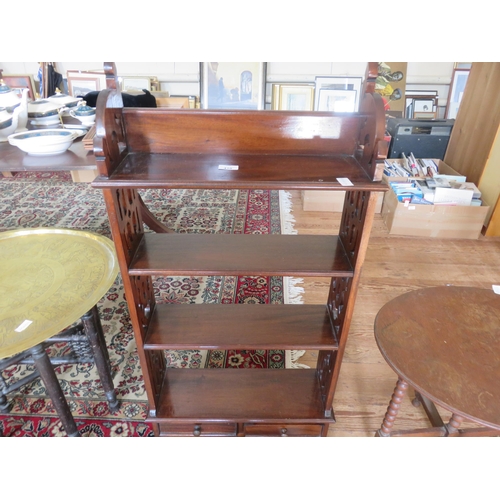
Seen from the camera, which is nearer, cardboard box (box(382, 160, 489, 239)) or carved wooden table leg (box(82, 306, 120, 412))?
carved wooden table leg (box(82, 306, 120, 412))

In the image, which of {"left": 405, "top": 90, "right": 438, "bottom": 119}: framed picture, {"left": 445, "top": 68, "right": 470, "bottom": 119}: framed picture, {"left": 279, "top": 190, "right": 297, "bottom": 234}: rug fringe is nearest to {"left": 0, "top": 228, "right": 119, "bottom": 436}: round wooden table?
{"left": 279, "top": 190, "right": 297, "bottom": 234}: rug fringe

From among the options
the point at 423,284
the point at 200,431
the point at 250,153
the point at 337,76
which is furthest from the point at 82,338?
the point at 337,76

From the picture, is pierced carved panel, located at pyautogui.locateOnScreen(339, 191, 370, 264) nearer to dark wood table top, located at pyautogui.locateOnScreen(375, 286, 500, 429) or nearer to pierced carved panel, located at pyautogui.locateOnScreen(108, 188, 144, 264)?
dark wood table top, located at pyautogui.locateOnScreen(375, 286, 500, 429)

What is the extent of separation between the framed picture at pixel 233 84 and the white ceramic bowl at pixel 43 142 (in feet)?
9.89

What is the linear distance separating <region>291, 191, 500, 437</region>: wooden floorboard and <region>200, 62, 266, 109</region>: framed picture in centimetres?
187

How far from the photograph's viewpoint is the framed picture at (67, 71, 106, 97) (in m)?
4.92

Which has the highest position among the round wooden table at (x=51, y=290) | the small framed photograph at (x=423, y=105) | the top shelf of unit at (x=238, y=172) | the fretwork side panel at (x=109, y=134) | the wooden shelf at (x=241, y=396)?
the fretwork side panel at (x=109, y=134)

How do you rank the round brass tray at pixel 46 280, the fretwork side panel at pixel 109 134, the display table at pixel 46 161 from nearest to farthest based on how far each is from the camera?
the fretwork side panel at pixel 109 134, the round brass tray at pixel 46 280, the display table at pixel 46 161

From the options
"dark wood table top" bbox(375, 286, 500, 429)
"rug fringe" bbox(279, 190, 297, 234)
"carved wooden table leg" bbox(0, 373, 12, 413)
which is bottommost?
"carved wooden table leg" bbox(0, 373, 12, 413)

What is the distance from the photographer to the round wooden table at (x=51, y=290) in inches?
44.8

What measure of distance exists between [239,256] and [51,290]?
67cm

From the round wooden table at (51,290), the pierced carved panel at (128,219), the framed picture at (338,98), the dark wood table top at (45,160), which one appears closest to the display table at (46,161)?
the dark wood table top at (45,160)

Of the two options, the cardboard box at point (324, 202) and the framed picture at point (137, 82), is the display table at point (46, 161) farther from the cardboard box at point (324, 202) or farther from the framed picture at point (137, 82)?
the framed picture at point (137, 82)

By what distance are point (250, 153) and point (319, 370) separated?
0.97 metres
